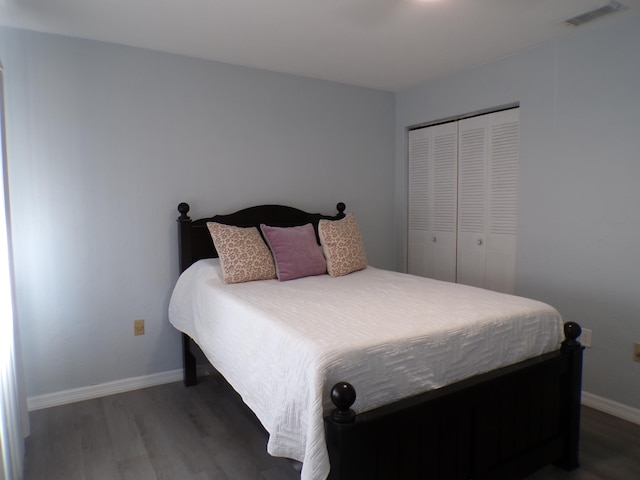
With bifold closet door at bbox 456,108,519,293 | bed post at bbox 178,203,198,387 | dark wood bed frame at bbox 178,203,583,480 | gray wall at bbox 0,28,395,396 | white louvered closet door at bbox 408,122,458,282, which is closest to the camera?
dark wood bed frame at bbox 178,203,583,480

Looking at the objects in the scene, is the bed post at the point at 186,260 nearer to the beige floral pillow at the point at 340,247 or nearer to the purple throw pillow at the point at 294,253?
the purple throw pillow at the point at 294,253

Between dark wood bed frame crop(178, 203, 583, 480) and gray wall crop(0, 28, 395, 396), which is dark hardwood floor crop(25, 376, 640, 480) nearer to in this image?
dark wood bed frame crop(178, 203, 583, 480)

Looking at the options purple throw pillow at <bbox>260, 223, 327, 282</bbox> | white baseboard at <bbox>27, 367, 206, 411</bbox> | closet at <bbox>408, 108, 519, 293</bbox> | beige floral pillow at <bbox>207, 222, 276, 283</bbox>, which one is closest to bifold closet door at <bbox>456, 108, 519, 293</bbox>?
closet at <bbox>408, 108, 519, 293</bbox>

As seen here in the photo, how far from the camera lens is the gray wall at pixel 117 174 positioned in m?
2.55

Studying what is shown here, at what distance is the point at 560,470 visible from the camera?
1963mm

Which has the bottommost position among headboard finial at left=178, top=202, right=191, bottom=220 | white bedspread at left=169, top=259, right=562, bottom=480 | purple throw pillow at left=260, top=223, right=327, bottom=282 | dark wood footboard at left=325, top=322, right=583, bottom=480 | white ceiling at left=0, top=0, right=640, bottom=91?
dark wood footboard at left=325, top=322, right=583, bottom=480

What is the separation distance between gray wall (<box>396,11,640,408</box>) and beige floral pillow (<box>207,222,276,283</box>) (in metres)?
1.72

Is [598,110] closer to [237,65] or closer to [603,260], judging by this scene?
[603,260]

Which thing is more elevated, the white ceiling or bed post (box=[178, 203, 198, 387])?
the white ceiling

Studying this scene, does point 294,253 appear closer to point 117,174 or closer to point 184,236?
point 184,236

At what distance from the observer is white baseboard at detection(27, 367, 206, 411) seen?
261cm

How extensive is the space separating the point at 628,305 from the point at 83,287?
3180 millimetres

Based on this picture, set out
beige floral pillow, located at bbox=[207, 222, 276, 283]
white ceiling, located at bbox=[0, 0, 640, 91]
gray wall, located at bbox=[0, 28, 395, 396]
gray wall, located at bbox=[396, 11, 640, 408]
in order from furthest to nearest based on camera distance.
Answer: beige floral pillow, located at bbox=[207, 222, 276, 283] < gray wall, located at bbox=[0, 28, 395, 396] < gray wall, located at bbox=[396, 11, 640, 408] < white ceiling, located at bbox=[0, 0, 640, 91]

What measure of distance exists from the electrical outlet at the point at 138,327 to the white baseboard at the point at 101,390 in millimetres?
301
